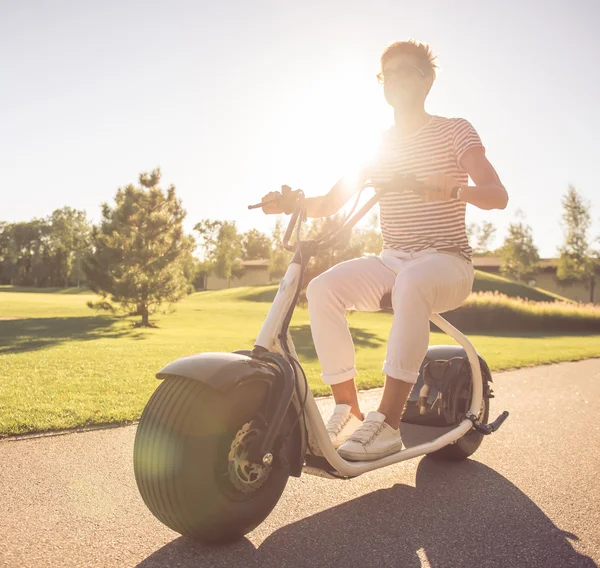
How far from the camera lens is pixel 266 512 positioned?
2352mm

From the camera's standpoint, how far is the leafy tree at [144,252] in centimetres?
Result: 2134

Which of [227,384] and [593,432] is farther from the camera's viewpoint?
[593,432]

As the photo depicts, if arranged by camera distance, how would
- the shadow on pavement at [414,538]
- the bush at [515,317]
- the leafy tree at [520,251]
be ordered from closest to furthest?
the shadow on pavement at [414,538] < the bush at [515,317] < the leafy tree at [520,251]

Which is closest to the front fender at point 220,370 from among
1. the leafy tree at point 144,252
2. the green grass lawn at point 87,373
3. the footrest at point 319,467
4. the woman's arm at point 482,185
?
the footrest at point 319,467

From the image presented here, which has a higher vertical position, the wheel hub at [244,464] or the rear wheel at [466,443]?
the wheel hub at [244,464]

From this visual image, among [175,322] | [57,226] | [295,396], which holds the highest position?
[57,226]

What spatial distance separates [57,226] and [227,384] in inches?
3711

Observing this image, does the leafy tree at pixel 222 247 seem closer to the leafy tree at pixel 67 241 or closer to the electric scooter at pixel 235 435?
the leafy tree at pixel 67 241

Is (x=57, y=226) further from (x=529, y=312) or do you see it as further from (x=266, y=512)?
(x=266, y=512)

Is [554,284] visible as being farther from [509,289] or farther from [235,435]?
A: [235,435]

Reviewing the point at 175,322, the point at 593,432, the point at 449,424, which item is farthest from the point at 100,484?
the point at 175,322

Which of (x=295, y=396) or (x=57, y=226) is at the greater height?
(x=57, y=226)

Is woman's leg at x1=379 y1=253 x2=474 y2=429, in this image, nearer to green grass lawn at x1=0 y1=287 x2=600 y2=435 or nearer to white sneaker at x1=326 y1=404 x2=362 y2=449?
white sneaker at x1=326 y1=404 x2=362 y2=449

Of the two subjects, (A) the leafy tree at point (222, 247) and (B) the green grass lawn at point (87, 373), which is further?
(A) the leafy tree at point (222, 247)
